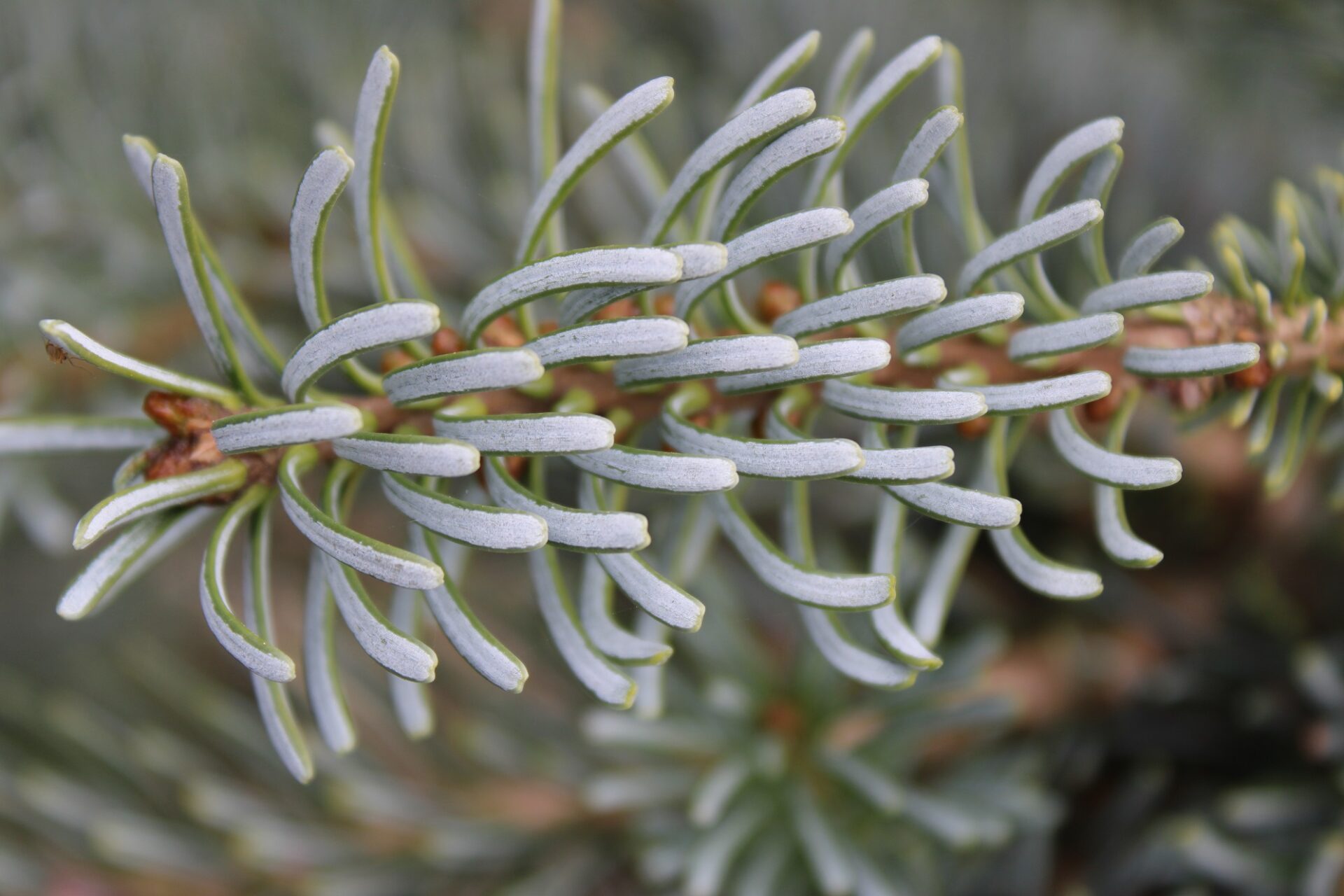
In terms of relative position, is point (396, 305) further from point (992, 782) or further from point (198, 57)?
point (198, 57)

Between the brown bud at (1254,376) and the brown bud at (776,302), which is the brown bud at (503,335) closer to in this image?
the brown bud at (776,302)

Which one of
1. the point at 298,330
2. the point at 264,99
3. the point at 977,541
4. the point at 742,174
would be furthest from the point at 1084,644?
the point at 264,99

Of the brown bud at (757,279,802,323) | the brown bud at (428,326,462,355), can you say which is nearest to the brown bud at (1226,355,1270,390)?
the brown bud at (757,279,802,323)

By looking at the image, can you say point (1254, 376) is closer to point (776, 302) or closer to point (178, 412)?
point (776, 302)

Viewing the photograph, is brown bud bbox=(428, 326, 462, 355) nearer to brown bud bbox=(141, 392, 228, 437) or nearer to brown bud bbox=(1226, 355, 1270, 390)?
brown bud bbox=(141, 392, 228, 437)

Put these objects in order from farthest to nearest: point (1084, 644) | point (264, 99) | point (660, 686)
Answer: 1. point (264, 99)
2. point (1084, 644)
3. point (660, 686)
